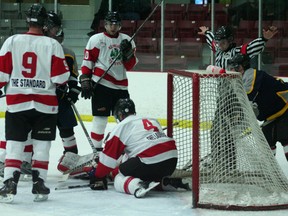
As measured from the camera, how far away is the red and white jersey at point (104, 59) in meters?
5.72

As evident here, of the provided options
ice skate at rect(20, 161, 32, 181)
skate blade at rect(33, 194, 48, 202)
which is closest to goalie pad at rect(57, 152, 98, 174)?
ice skate at rect(20, 161, 32, 181)

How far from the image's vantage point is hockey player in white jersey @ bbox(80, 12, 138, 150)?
570 cm

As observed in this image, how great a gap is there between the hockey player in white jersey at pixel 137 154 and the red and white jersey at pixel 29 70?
43cm

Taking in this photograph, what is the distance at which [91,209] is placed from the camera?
429 centimetres

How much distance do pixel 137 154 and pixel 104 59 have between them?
1271 millimetres

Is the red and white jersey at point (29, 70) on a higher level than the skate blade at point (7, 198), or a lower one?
higher

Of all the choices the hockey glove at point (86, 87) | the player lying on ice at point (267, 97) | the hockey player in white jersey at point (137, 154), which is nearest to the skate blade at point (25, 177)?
the hockey player in white jersey at point (137, 154)

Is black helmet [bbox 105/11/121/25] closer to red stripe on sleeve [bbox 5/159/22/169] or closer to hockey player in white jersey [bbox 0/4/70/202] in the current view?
hockey player in white jersey [bbox 0/4/70/202]

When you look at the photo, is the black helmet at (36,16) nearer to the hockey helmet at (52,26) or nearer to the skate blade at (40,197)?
the hockey helmet at (52,26)

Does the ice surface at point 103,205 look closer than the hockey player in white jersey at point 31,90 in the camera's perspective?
Yes

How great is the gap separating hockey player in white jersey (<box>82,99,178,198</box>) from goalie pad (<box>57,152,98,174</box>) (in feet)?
1.11

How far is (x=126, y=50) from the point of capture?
18.6 ft

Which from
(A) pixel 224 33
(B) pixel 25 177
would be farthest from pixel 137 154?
(A) pixel 224 33

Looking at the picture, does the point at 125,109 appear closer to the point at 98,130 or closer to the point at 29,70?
the point at 29,70
